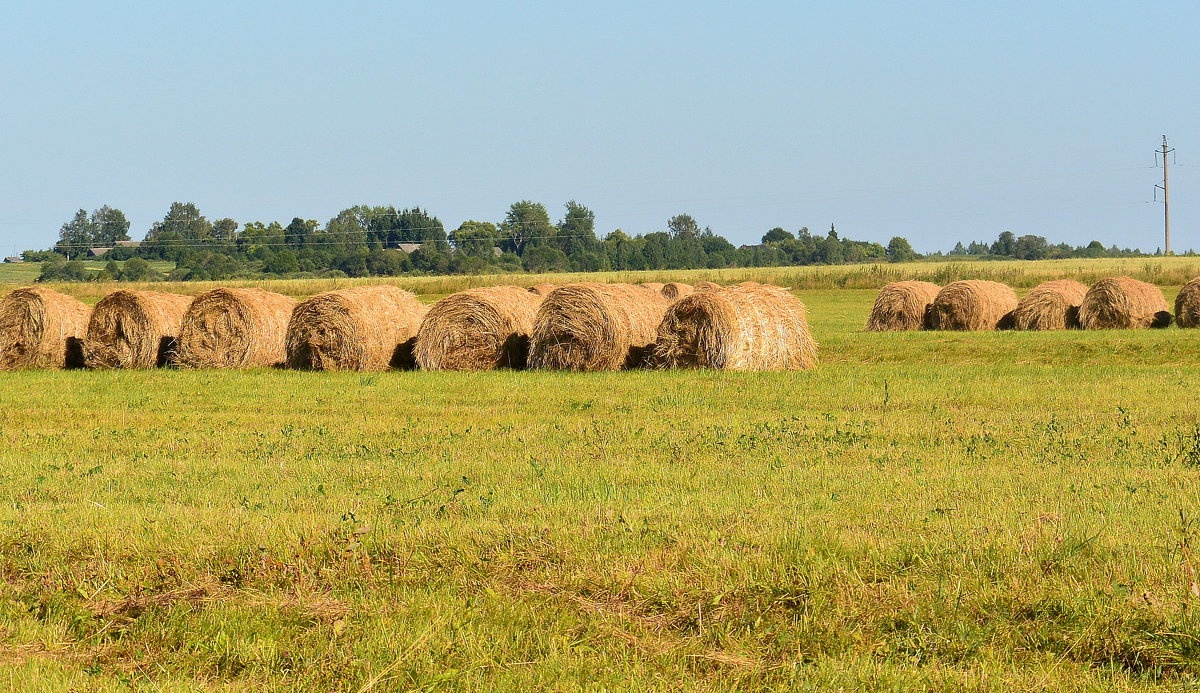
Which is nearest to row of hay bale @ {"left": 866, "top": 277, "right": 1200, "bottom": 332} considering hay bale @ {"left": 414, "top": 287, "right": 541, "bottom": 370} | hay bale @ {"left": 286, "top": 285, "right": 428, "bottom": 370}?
hay bale @ {"left": 414, "top": 287, "right": 541, "bottom": 370}

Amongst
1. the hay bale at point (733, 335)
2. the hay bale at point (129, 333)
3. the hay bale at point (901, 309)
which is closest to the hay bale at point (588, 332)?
the hay bale at point (733, 335)

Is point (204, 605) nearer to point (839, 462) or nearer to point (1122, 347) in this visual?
point (839, 462)

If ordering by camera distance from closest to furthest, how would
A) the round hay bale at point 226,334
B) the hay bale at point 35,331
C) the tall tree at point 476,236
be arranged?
the round hay bale at point 226,334 < the hay bale at point 35,331 < the tall tree at point 476,236

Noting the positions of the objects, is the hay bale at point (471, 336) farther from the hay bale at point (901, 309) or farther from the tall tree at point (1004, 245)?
the tall tree at point (1004, 245)

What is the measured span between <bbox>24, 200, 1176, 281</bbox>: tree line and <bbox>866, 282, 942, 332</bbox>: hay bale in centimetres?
6558

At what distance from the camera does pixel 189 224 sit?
161 meters

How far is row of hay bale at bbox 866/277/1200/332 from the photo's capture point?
101 ft

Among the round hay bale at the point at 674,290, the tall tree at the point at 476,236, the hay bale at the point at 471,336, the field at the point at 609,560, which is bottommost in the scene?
the field at the point at 609,560

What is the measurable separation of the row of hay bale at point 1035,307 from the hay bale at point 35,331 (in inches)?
792

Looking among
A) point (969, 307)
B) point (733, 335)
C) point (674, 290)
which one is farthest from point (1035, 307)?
point (733, 335)

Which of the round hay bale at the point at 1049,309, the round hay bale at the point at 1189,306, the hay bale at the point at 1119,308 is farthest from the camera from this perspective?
the round hay bale at the point at 1049,309

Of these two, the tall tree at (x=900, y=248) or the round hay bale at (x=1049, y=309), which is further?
the tall tree at (x=900, y=248)

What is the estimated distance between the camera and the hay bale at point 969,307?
31984 millimetres

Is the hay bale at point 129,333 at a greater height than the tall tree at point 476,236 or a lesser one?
lesser
